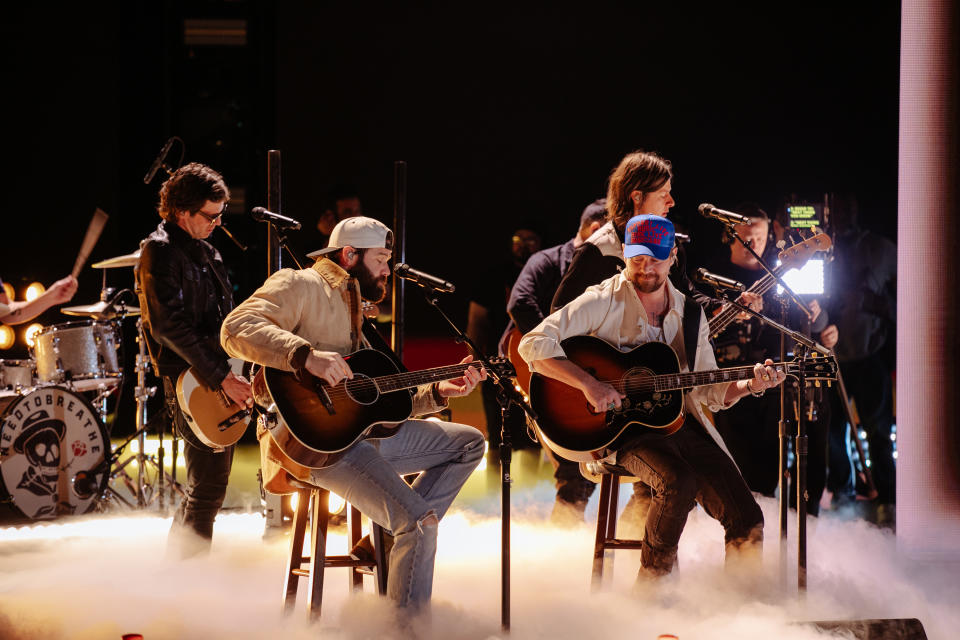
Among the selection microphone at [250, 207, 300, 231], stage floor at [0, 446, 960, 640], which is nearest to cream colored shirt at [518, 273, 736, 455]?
stage floor at [0, 446, 960, 640]

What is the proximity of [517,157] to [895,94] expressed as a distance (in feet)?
9.85

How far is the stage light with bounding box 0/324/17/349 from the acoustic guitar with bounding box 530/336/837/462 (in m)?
5.40

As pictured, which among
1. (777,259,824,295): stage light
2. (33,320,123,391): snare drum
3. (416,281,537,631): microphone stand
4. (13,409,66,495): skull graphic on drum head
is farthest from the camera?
(777,259,824,295): stage light

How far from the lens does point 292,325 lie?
12.4 ft

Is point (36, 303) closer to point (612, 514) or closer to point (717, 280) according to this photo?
point (612, 514)

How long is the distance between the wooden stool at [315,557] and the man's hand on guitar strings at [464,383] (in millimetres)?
601

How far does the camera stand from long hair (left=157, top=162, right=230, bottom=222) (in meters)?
4.64

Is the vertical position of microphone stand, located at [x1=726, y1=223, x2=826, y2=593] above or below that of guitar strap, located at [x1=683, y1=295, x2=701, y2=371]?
below

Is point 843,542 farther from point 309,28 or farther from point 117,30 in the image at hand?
point 117,30

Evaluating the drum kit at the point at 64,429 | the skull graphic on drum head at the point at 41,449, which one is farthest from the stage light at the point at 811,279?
the skull graphic on drum head at the point at 41,449

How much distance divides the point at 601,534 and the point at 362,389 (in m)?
1.28

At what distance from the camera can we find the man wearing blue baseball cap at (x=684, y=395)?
12.6ft

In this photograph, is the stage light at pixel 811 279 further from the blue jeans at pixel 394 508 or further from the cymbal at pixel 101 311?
the cymbal at pixel 101 311

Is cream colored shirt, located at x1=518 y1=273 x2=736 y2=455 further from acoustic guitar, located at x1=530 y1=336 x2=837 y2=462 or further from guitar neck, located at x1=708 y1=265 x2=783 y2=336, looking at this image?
guitar neck, located at x1=708 y1=265 x2=783 y2=336
